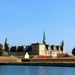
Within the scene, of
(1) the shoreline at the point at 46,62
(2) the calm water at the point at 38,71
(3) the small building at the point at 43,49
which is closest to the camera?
(2) the calm water at the point at 38,71

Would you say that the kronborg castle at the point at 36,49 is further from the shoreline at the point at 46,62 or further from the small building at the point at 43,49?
the shoreline at the point at 46,62

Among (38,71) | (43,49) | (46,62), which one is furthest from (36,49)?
(38,71)

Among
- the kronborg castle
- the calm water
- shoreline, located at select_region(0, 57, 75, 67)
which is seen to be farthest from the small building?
the calm water

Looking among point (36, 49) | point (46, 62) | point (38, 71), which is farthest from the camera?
point (36, 49)

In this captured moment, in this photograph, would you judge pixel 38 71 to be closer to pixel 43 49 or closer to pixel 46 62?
pixel 46 62

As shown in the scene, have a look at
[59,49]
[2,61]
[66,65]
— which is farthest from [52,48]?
[66,65]

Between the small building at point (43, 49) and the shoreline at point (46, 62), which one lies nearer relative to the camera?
the shoreline at point (46, 62)

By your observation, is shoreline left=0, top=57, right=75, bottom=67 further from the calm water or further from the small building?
the small building

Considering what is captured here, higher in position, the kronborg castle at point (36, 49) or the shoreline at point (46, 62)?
the kronborg castle at point (36, 49)

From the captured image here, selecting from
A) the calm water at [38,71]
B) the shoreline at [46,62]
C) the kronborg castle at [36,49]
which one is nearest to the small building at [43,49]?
the kronborg castle at [36,49]

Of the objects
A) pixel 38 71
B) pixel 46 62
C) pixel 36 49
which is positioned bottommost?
pixel 38 71

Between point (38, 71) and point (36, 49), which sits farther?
point (36, 49)

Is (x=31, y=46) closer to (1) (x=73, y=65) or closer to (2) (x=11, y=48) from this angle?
(2) (x=11, y=48)

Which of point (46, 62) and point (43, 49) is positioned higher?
point (43, 49)
